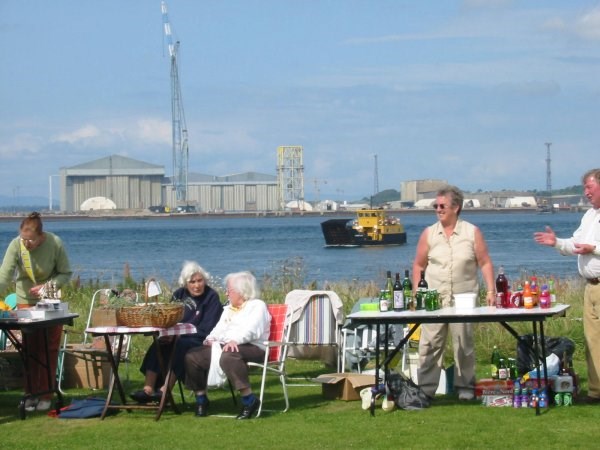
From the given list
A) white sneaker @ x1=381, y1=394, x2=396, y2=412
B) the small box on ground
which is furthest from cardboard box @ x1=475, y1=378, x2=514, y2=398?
white sneaker @ x1=381, y1=394, x2=396, y2=412

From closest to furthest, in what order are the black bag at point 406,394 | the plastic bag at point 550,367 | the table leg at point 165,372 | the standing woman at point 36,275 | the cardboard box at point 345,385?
the table leg at point 165,372 < the black bag at point 406,394 < the plastic bag at point 550,367 < the standing woman at point 36,275 < the cardboard box at point 345,385

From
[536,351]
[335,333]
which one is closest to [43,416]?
[335,333]

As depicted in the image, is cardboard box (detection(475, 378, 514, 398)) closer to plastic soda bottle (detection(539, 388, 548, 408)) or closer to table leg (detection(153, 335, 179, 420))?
plastic soda bottle (detection(539, 388, 548, 408))

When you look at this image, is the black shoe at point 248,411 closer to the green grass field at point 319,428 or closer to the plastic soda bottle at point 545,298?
the green grass field at point 319,428

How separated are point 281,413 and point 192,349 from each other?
27.9 inches

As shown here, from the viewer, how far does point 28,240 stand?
7.52 m

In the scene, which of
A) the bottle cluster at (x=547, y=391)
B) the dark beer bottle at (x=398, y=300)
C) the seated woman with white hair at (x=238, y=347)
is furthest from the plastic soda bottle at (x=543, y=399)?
the seated woman with white hair at (x=238, y=347)

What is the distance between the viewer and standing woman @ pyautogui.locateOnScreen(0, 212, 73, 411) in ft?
24.9

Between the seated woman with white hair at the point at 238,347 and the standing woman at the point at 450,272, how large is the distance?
1.06 meters

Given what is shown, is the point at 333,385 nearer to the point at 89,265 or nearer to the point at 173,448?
the point at 173,448

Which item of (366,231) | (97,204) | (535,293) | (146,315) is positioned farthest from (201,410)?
(97,204)

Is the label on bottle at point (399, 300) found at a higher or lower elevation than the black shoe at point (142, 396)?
higher

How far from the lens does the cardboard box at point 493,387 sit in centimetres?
732

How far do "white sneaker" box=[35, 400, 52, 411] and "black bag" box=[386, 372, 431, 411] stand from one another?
2341 millimetres
